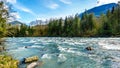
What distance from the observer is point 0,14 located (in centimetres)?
2458

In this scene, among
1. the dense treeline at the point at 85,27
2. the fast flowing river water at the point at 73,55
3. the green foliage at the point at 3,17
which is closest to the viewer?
the green foliage at the point at 3,17

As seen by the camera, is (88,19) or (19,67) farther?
(88,19)

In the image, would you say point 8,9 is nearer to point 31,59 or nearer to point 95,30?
point 31,59

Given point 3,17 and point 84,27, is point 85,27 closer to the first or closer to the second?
point 84,27

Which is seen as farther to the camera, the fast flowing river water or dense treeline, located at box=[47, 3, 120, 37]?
dense treeline, located at box=[47, 3, 120, 37]

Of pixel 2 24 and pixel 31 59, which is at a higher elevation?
pixel 2 24

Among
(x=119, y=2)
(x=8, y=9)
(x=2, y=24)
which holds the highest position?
(x=119, y=2)

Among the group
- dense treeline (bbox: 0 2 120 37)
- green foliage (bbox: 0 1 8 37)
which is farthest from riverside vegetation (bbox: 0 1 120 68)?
green foliage (bbox: 0 1 8 37)

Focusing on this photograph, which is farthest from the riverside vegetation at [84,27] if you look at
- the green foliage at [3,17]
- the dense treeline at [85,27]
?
the green foliage at [3,17]

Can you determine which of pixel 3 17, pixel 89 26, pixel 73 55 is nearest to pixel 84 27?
pixel 89 26

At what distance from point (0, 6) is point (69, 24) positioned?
383ft

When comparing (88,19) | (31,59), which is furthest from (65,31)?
(31,59)

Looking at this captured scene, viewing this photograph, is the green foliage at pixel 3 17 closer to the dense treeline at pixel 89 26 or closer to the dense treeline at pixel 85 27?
the dense treeline at pixel 85 27

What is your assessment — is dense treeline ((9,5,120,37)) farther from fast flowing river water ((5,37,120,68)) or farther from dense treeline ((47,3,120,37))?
fast flowing river water ((5,37,120,68))
